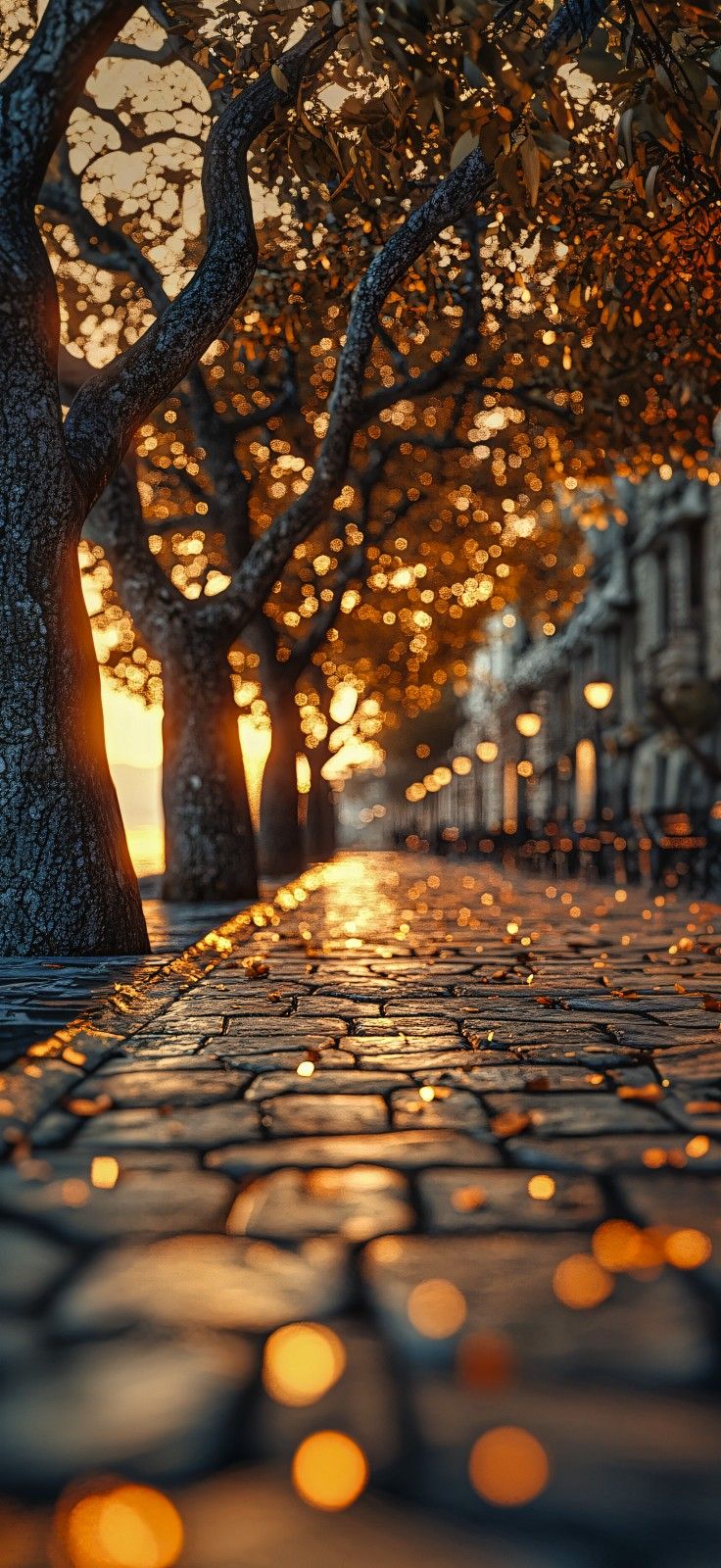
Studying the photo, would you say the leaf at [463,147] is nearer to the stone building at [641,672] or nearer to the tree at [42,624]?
the tree at [42,624]

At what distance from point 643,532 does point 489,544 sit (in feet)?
44.8

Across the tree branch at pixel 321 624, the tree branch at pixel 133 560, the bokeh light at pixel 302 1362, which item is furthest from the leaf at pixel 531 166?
the tree branch at pixel 321 624

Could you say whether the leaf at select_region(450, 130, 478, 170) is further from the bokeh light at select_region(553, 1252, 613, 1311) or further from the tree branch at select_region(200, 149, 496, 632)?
the bokeh light at select_region(553, 1252, 613, 1311)

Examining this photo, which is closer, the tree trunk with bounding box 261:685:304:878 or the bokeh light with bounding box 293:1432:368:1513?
the bokeh light with bounding box 293:1432:368:1513

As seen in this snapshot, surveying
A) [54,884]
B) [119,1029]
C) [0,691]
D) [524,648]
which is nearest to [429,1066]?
[119,1029]

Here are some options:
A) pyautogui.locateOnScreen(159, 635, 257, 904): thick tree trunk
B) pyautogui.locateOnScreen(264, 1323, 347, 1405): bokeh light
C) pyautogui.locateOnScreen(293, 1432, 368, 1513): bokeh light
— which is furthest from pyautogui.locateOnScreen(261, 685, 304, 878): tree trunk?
pyautogui.locateOnScreen(293, 1432, 368, 1513): bokeh light

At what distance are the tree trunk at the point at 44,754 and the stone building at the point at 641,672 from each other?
37.3 feet

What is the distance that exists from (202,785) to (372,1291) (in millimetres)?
10545

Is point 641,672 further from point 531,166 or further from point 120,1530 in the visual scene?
point 120,1530

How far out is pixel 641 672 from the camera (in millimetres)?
35250

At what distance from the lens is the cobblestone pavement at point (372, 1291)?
1570mm

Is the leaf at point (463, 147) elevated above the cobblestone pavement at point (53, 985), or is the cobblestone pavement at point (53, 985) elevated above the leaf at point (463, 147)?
the leaf at point (463, 147)

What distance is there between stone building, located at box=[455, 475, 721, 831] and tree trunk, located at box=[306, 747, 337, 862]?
5.29 m

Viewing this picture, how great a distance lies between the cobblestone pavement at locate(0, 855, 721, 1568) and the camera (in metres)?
1.57
